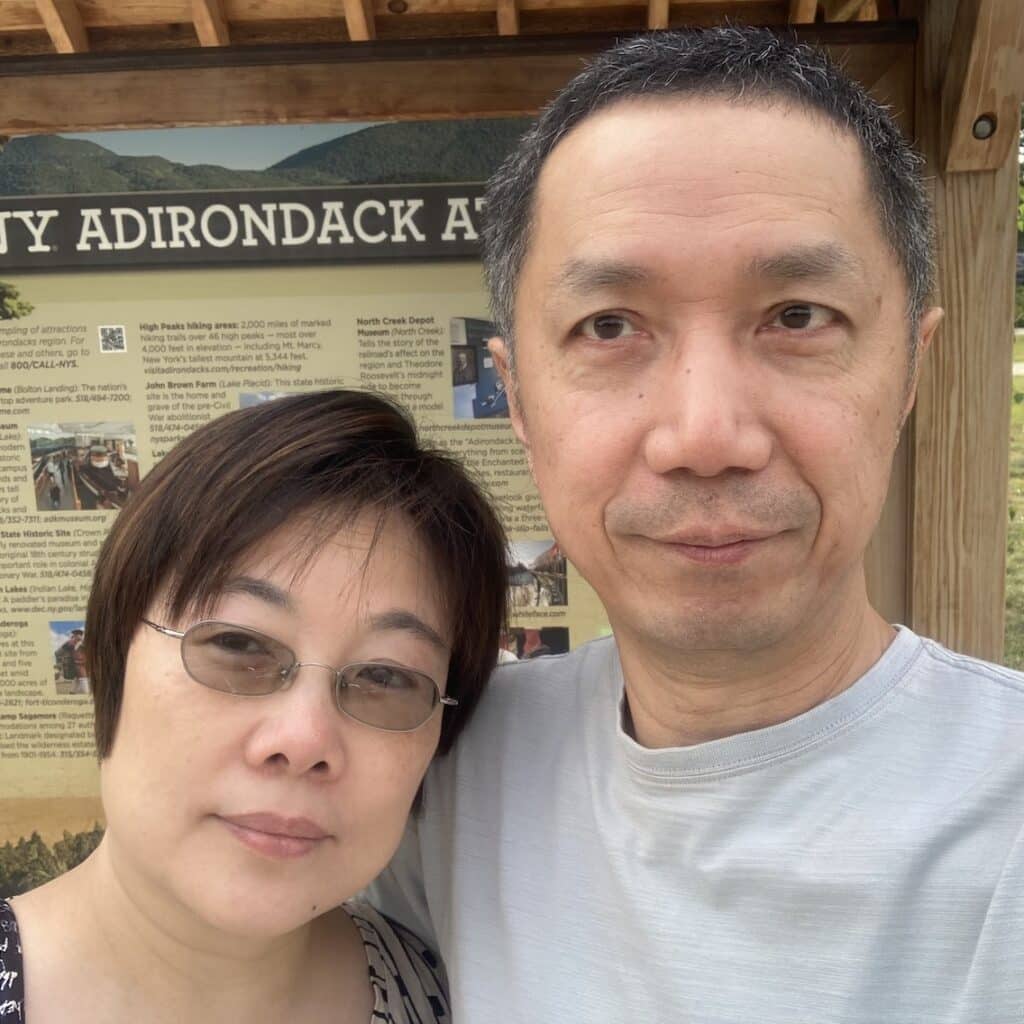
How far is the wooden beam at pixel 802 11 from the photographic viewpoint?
238 centimetres

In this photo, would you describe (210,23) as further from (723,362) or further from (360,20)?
(723,362)

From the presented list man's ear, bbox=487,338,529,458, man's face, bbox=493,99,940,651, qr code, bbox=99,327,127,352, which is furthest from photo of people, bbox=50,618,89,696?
man's face, bbox=493,99,940,651

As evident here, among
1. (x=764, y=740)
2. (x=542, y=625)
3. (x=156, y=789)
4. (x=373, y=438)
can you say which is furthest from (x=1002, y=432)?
(x=156, y=789)

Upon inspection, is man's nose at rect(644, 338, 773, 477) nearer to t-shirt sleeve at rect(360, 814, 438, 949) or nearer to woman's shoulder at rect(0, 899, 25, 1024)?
t-shirt sleeve at rect(360, 814, 438, 949)

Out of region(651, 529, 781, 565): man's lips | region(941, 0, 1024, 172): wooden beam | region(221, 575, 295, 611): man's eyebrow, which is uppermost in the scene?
region(941, 0, 1024, 172): wooden beam

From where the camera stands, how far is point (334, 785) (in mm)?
1294

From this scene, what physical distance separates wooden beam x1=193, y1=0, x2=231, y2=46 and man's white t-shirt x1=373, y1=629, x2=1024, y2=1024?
7.07 feet

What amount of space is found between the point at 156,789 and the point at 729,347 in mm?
1004

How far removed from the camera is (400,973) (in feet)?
5.28

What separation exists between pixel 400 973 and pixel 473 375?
176 cm

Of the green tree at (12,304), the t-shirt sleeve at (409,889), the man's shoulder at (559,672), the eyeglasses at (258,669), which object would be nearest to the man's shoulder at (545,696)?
the man's shoulder at (559,672)

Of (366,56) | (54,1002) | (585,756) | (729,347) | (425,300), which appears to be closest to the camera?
(729,347)

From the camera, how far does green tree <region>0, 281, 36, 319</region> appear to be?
2816 millimetres

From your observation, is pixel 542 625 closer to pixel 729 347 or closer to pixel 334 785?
pixel 334 785
